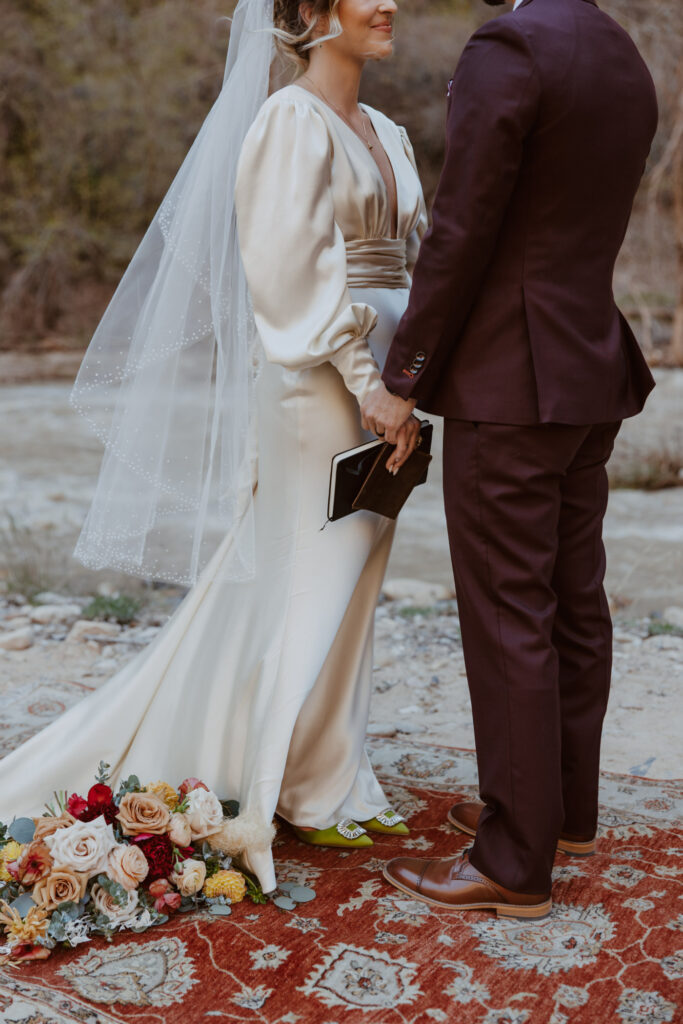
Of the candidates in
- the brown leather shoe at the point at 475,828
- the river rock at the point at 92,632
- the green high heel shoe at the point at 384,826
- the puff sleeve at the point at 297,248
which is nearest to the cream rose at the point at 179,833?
the green high heel shoe at the point at 384,826

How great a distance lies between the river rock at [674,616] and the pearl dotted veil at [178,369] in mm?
2696

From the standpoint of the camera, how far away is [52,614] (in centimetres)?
465

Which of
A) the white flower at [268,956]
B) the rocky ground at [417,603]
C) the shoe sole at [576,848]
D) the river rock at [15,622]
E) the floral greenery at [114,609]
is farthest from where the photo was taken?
the floral greenery at [114,609]

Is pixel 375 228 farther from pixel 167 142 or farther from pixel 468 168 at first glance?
pixel 167 142

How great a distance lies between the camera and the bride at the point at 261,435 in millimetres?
2295

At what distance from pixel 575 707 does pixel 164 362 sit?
1172mm

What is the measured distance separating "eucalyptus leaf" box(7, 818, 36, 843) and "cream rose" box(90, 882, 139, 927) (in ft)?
0.83

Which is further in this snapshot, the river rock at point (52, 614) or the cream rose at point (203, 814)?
the river rock at point (52, 614)

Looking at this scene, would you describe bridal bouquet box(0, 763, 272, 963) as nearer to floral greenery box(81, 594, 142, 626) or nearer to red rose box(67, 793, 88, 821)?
red rose box(67, 793, 88, 821)

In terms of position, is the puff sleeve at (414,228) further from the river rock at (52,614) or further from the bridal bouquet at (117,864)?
the river rock at (52,614)

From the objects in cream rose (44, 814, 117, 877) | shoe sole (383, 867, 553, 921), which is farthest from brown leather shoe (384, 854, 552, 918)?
cream rose (44, 814, 117, 877)

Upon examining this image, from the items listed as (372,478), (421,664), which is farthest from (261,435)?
(421,664)

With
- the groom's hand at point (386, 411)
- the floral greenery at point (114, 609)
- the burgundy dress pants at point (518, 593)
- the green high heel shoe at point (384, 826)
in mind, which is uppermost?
the groom's hand at point (386, 411)

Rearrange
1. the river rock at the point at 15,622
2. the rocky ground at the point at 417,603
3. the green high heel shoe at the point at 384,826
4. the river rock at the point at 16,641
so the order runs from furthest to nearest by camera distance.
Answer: the river rock at the point at 15,622 < the river rock at the point at 16,641 < the rocky ground at the point at 417,603 < the green high heel shoe at the point at 384,826
